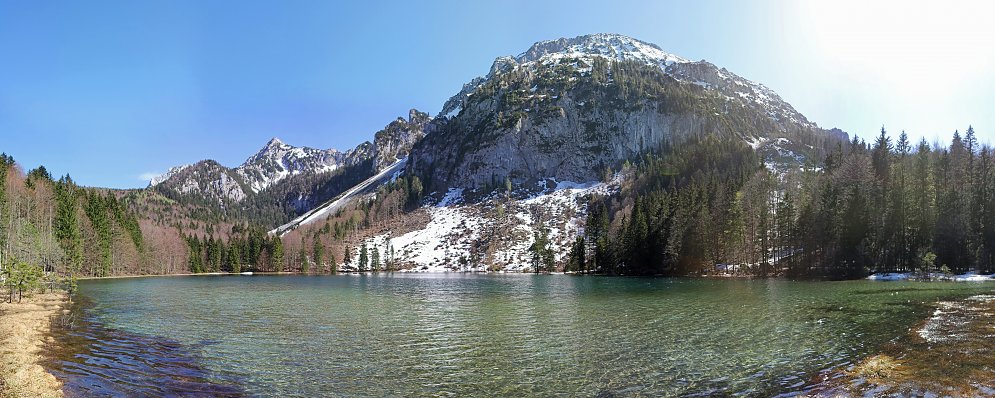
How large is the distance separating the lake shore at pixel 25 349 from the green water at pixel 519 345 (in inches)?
45.5

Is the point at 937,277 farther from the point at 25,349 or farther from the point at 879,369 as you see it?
the point at 25,349

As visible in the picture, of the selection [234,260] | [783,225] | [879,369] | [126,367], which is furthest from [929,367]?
[234,260]

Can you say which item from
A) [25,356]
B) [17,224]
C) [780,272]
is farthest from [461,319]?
[17,224]

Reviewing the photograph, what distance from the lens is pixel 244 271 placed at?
198 meters

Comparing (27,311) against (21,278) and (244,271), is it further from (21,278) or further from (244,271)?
(244,271)

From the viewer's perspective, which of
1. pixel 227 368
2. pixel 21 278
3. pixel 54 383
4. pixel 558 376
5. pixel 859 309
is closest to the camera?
pixel 54 383

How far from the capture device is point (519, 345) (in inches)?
1070

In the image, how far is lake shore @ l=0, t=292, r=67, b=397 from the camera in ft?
54.3

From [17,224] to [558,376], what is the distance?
101 metres

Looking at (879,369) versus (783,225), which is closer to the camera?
(879,369)

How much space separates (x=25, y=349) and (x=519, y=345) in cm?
2455

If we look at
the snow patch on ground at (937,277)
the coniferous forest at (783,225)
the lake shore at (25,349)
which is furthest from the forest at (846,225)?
the lake shore at (25,349)

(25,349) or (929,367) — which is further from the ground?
(25,349)

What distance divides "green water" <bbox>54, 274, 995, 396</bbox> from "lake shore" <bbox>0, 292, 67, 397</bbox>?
1.16m
